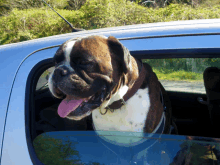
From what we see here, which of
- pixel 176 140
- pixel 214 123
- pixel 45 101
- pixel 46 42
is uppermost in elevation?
pixel 46 42

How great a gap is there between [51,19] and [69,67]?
9963mm

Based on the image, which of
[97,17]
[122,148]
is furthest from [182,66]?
[97,17]

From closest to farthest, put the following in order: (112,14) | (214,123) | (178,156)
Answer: (178,156) < (214,123) < (112,14)

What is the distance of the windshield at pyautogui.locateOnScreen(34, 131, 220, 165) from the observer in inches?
41.1

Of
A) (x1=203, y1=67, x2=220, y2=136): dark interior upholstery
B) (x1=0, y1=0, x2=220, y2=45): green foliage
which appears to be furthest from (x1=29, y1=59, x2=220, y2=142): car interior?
(x1=0, y1=0, x2=220, y2=45): green foliage

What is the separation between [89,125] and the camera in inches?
59.6

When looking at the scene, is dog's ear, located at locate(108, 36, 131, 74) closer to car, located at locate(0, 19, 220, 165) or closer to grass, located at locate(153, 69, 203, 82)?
car, located at locate(0, 19, 220, 165)

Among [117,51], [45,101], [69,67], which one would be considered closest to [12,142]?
[69,67]

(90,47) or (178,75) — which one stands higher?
(90,47)

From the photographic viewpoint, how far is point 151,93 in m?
1.47

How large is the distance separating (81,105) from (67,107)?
89 millimetres

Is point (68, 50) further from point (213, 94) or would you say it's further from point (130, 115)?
point (213, 94)

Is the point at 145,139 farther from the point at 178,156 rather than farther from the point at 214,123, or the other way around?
the point at 214,123

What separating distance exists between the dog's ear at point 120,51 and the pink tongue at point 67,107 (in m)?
0.37
